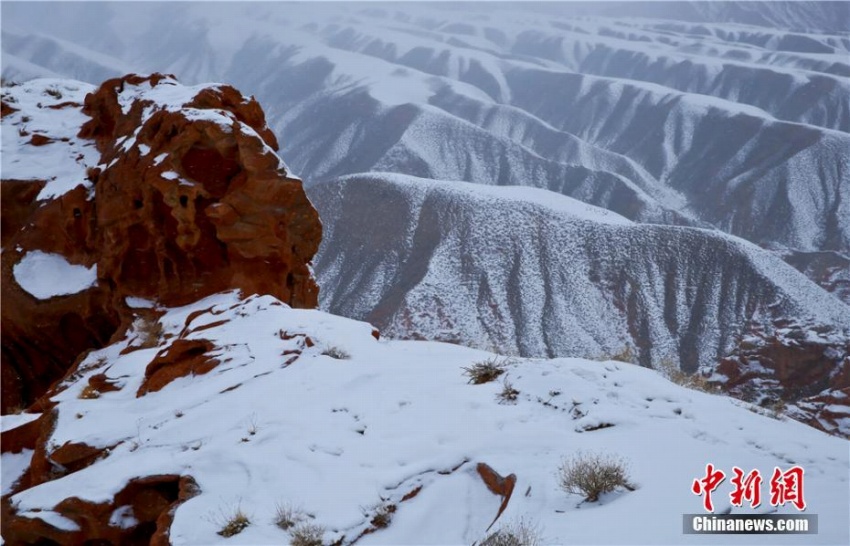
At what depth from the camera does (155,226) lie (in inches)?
547

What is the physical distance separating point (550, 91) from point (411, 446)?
145 metres

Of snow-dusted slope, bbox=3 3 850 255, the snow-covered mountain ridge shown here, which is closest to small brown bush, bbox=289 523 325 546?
the snow-covered mountain ridge

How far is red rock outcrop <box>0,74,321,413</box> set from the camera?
1347 centimetres

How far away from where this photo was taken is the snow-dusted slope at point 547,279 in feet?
152

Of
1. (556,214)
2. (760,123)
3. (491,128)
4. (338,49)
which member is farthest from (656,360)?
(338,49)

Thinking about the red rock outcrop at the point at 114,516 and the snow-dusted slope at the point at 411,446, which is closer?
the snow-dusted slope at the point at 411,446

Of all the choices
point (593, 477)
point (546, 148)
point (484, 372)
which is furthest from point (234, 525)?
point (546, 148)

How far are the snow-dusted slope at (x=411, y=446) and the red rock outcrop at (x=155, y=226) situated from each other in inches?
207

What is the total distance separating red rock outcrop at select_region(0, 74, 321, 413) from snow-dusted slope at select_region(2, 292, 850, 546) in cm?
525

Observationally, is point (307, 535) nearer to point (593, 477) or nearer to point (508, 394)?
point (593, 477)

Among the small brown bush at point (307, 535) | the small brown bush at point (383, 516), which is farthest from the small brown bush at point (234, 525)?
the small brown bush at point (383, 516)

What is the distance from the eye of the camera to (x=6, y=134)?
1717 cm

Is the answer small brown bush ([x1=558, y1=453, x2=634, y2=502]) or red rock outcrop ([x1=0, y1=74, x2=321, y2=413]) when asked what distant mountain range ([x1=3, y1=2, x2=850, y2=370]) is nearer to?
red rock outcrop ([x1=0, y1=74, x2=321, y2=413])

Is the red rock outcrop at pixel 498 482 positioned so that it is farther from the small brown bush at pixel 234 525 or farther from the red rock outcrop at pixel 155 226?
the red rock outcrop at pixel 155 226
